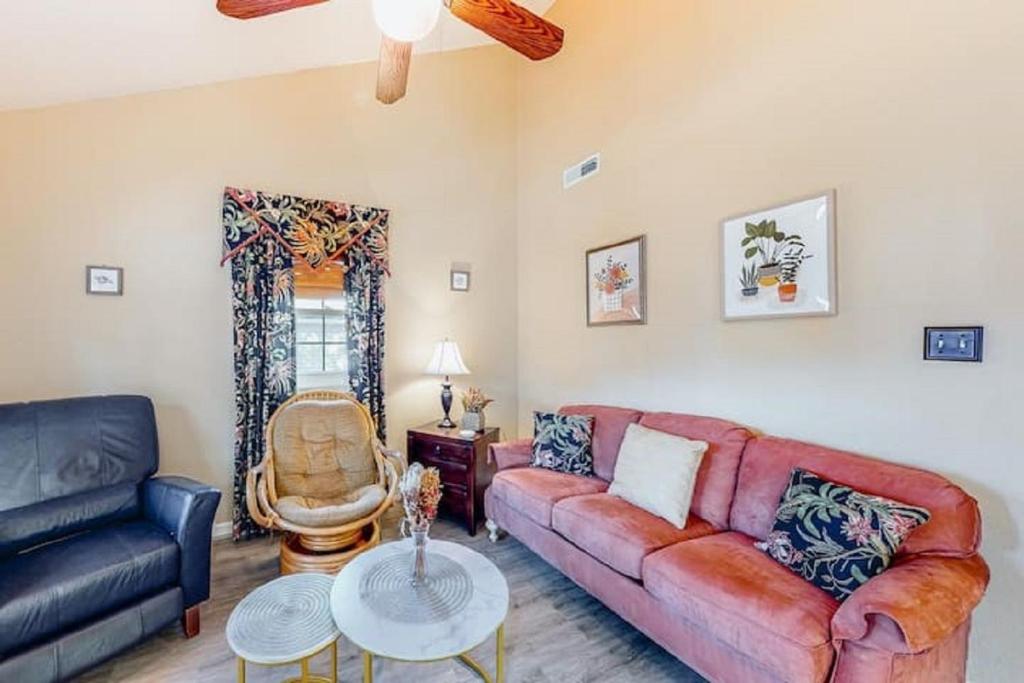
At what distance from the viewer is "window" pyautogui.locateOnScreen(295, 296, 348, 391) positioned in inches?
131

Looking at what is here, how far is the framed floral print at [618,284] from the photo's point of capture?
10.1 feet

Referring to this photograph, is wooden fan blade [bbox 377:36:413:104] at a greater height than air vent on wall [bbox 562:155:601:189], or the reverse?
air vent on wall [bbox 562:155:601:189]

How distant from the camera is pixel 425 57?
3779mm

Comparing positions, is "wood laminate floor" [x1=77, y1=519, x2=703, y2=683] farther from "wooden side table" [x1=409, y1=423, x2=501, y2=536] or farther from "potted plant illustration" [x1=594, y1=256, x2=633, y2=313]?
"potted plant illustration" [x1=594, y1=256, x2=633, y2=313]

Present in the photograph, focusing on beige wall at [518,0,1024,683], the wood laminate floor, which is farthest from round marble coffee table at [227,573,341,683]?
beige wall at [518,0,1024,683]

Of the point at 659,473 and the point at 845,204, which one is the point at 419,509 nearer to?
the point at 659,473

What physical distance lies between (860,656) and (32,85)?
13.6 ft

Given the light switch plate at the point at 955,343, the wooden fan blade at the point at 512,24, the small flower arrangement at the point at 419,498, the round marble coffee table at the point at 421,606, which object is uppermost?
the wooden fan blade at the point at 512,24

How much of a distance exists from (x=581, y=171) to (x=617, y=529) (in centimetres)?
257

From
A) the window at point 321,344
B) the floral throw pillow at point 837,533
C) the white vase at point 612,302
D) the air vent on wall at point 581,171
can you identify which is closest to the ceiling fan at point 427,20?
the air vent on wall at point 581,171

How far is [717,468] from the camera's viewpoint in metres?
2.29

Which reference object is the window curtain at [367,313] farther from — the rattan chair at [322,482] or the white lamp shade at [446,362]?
the white lamp shade at [446,362]

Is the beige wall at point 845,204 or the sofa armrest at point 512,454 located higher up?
the beige wall at point 845,204

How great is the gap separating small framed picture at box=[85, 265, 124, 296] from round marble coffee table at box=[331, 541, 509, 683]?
87.6 inches
